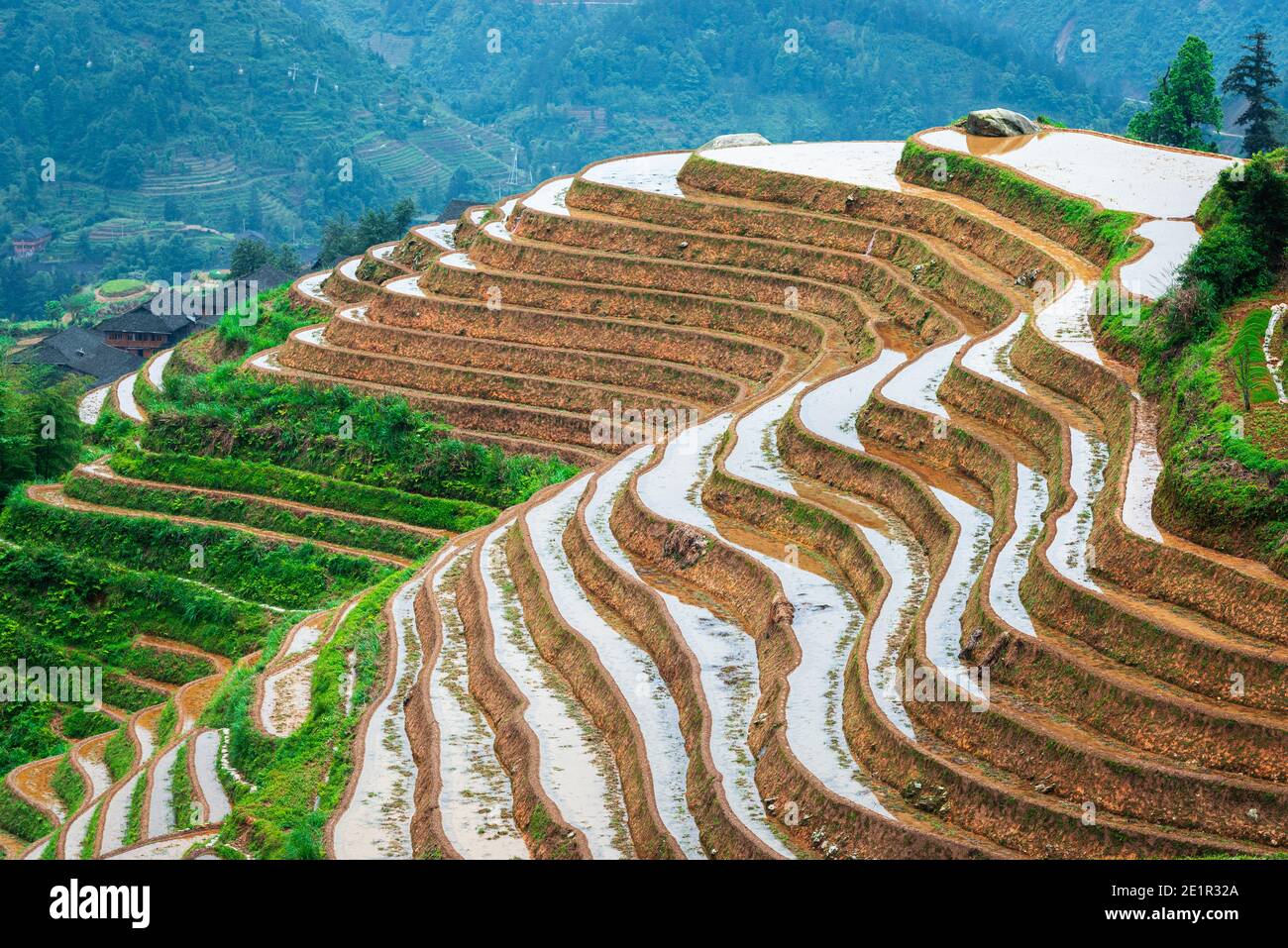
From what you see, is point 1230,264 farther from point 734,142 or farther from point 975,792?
point 734,142

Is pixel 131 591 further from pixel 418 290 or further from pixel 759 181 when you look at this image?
pixel 759 181

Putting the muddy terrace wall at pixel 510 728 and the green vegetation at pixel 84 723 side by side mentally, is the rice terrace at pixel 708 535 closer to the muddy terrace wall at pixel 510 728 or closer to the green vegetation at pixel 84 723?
the muddy terrace wall at pixel 510 728

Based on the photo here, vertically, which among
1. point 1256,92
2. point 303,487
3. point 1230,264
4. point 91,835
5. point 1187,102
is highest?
point 1256,92

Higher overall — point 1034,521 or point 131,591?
point 1034,521

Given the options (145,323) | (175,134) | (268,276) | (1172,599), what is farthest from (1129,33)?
(1172,599)

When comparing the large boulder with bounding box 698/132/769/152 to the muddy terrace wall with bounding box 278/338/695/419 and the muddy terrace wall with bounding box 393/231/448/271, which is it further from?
the muddy terrace wall with bounding box 278/338/695/419
